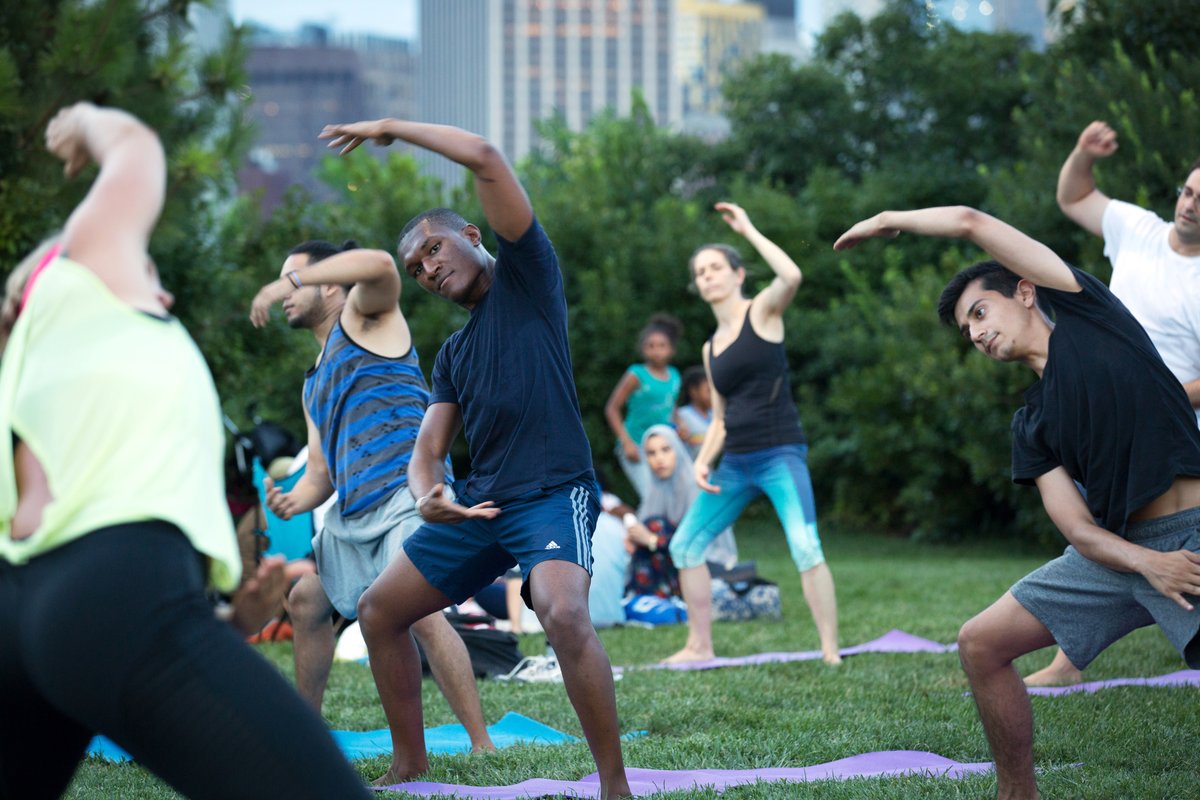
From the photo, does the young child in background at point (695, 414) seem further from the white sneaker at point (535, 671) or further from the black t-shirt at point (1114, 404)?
the black t-shirt at point (1114, 404)

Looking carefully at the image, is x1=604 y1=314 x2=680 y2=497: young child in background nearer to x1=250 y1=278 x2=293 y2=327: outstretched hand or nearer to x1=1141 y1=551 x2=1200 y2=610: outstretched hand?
x1=250 y1=278 x2=293 y2=327: outstretched hand

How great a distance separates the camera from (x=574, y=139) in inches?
1743

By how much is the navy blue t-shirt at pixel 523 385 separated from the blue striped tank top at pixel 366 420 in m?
0.91

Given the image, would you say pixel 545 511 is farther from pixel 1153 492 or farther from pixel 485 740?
pixel 1153 492

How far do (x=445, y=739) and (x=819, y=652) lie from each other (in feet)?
10.2

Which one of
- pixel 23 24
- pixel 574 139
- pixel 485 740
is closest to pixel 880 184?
pixel 23 24

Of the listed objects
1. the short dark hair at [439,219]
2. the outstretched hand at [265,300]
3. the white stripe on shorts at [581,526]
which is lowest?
the white stripe on shorts at [581,526]

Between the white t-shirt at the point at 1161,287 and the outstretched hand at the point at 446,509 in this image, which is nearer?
the outstretched hand at the point at 446,509

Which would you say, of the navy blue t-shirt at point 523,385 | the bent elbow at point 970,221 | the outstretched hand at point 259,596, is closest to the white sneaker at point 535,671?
the navy blue t-shirt at point 523,385

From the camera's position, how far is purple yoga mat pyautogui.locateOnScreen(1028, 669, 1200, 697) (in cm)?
632

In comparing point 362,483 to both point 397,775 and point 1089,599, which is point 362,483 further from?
point 1089,599

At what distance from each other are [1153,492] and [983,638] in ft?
2.25

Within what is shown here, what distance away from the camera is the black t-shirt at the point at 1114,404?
13.4ft

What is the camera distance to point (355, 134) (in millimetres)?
3879
